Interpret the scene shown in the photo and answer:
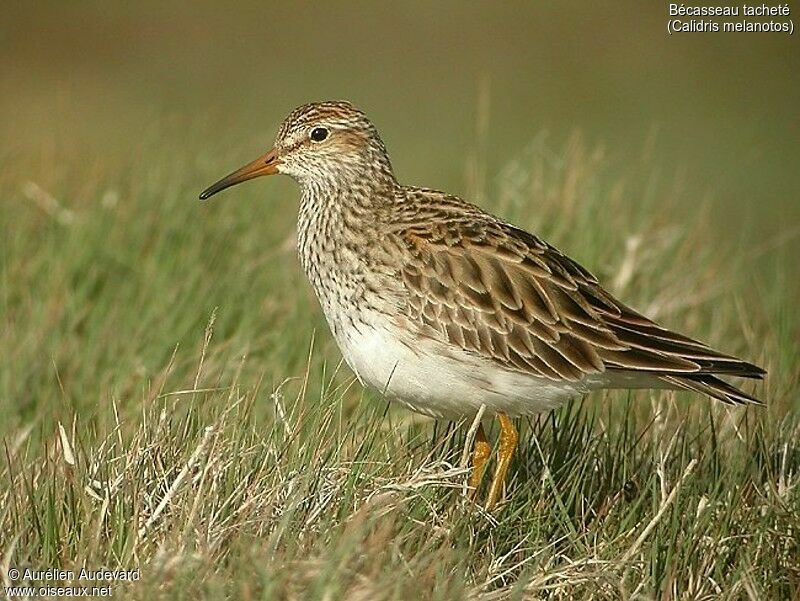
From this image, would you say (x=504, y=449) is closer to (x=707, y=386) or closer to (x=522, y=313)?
(x=522, y=313)

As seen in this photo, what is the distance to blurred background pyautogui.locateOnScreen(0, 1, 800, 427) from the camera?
811 centimetres

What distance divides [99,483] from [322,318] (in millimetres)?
3224

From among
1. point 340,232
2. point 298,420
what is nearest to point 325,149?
point 340,232

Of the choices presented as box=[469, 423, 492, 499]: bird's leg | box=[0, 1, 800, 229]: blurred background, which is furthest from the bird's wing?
box=[0, 1, 800, 229]: blurred background

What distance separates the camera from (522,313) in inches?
253

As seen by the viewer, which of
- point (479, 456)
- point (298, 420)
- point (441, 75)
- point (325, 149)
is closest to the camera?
point (298, 420)

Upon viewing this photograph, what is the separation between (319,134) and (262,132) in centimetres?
563

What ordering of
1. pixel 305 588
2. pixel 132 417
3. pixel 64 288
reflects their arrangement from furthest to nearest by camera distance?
pixel 64 288 → pixel 132 417 → pixel 305 588

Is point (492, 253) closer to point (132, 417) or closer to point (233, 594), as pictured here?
point (132, 417)

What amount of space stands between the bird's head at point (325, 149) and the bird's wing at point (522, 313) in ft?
1.91

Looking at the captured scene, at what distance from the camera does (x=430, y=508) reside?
17.9ft

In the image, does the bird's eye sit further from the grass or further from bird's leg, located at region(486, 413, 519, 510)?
bird's leg, located at region(486, 413, 519, 510)

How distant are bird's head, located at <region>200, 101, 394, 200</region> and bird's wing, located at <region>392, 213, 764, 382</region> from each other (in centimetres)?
58

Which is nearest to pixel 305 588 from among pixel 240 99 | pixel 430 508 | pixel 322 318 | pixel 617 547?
pixel 430 508
